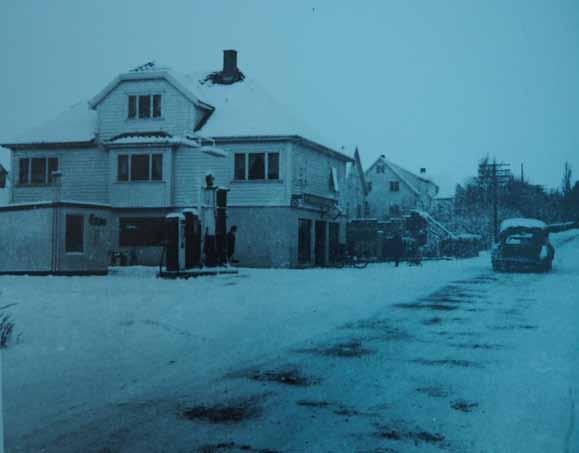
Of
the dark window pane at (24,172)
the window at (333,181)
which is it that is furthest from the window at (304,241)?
the dark window pane at (24,172)

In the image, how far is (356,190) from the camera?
57.7m

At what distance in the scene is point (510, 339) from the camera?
31.0ft

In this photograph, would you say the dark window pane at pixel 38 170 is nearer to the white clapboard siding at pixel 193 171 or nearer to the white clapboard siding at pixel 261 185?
the white clapboard siding at pixel 193 171

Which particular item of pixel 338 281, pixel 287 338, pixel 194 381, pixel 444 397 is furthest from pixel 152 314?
pixel 338 281

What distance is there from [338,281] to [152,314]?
9.82 meters

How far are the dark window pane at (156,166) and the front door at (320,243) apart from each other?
8.42 meters

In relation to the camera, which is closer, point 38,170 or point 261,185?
point 261,185

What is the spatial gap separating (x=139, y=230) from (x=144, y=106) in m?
5.84

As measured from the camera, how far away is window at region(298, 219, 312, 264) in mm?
32094

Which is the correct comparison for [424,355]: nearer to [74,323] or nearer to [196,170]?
[74,323]

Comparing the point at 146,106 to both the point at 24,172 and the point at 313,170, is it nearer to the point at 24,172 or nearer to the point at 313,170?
the point at 24,172

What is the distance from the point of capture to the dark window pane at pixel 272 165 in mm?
30438

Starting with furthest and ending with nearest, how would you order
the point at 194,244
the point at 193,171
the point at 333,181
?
the point at 333,181, the point at 193,171, the point at 194,244

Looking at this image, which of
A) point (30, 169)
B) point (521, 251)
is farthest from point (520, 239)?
point (30, 169)
